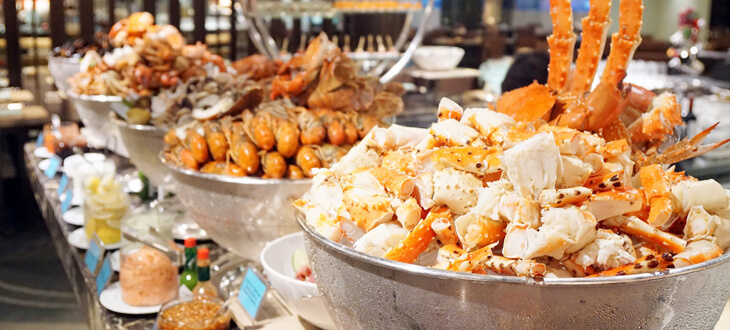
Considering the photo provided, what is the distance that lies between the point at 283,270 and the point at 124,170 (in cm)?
177

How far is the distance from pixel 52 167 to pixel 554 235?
8.74 feet

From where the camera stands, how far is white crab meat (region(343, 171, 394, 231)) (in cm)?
80

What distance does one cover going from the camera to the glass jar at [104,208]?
2.06m

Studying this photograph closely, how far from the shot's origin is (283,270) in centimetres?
134

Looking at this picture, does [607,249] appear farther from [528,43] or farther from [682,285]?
[528,43]

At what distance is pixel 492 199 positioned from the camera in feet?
2.38

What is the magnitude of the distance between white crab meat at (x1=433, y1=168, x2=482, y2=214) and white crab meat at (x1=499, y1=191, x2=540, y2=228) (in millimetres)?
55

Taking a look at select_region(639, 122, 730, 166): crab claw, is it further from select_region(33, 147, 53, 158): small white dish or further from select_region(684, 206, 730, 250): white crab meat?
select_region(33, 147, 53, 158): small white dish

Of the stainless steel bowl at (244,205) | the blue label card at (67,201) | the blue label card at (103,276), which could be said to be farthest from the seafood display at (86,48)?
the stainless steel bowl at (244,205)

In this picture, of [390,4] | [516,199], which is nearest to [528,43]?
[390,4]

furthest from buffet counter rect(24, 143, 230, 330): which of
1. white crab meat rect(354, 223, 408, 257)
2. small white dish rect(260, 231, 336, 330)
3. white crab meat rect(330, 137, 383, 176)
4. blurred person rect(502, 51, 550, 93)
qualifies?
blurred person rect(502, 51, 550, 93)

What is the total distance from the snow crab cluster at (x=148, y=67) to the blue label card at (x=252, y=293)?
1.05 metres

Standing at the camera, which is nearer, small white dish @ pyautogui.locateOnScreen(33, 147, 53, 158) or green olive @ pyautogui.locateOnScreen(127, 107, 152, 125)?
green olive @ pyautogui.locateOnScreen(127, 107, 152, 125)

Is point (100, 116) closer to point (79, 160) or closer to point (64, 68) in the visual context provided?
point (79, 160)
